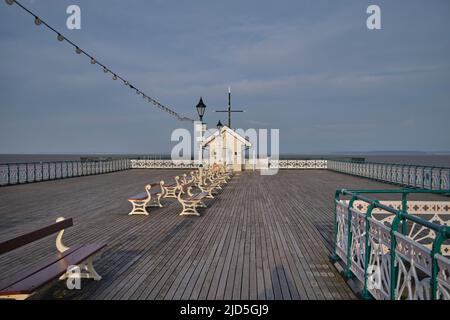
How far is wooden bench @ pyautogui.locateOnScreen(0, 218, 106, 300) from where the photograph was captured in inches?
114

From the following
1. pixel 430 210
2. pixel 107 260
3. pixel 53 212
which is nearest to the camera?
pixel 107 260

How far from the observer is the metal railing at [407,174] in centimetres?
1354

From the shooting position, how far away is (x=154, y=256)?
5242mm

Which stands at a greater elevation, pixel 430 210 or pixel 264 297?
pixel 430 210

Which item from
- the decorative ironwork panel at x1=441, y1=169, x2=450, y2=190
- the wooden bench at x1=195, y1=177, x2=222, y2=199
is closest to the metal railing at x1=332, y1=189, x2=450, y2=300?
the wooden bench at x1=195, y1=177, x2=222, y2=199

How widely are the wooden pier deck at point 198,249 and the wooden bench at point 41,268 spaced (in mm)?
418

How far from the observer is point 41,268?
11.5 feet

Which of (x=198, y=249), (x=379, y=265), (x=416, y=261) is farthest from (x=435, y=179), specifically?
(x=416, y=261)

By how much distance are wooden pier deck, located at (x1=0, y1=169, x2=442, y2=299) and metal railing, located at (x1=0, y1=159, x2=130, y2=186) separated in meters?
7.93

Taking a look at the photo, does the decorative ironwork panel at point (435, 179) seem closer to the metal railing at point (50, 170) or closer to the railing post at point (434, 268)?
the railing post at point (434, 268)

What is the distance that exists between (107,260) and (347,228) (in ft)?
12.2
